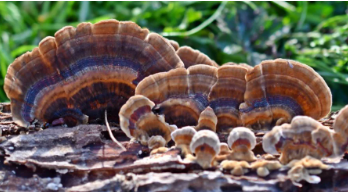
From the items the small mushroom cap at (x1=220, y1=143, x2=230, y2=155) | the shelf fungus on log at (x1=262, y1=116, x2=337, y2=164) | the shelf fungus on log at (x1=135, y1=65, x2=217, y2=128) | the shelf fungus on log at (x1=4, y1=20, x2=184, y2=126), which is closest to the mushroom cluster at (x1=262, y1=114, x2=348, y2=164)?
the shelf fungus on log at (x1=262, y1=116, x2=337, y2=164)

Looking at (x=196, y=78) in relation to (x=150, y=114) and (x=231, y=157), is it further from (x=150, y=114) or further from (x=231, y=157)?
(x=231, y=157)

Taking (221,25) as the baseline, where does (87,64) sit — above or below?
below

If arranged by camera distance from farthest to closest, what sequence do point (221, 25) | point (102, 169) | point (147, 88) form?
point (221, 25), point (147, 88), point (102, 169)

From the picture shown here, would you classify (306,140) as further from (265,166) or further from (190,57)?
(190,57)

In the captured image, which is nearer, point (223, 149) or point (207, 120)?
point (223, 149)

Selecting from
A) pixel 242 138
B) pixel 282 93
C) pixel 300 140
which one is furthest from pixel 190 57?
pixel 300 140

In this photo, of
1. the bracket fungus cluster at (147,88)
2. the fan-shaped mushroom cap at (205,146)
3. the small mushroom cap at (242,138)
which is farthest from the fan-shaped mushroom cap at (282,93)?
the fan-shaped mushroom cap at (205,146)
